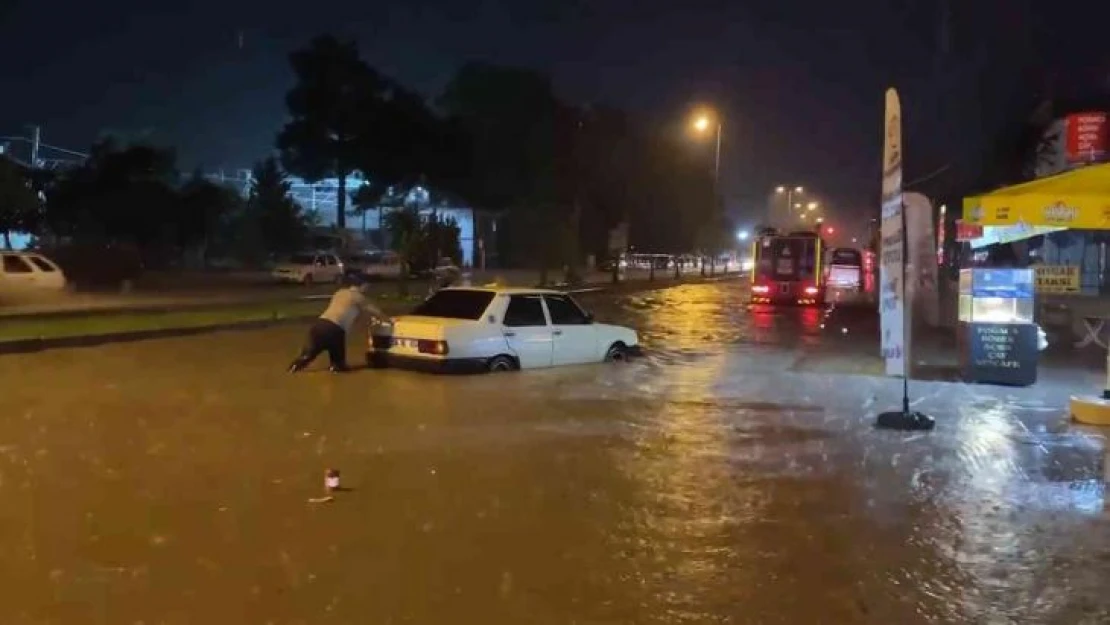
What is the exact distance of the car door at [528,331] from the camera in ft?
56.5

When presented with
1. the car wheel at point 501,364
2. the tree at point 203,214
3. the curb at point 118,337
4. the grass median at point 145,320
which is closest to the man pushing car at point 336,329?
the car wheel at point 501,364

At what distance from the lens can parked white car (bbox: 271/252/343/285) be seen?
4772 centimetres

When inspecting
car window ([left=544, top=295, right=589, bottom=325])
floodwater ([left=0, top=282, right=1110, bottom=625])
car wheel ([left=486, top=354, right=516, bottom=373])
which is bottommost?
floodwater ([left=0, top=282, right=1110, bottom=625])

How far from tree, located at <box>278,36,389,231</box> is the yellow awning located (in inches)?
2119

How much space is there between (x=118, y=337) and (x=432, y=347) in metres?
8.37

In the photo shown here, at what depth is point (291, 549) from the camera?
7.39 metres

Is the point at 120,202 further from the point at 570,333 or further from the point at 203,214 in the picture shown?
the point at 570,333

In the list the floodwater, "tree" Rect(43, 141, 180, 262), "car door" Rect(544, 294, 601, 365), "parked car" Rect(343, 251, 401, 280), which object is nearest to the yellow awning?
the floodwater

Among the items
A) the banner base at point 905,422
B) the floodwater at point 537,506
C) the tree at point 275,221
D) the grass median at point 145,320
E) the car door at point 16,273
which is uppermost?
the tree at point 275,221

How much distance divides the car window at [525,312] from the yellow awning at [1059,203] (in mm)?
6554

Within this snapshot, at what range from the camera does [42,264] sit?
31.6m

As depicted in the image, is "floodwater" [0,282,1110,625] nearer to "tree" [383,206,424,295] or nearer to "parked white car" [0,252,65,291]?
"parked white car" [0,252,65,291]

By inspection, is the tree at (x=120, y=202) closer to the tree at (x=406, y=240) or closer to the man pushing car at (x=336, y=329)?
the tree at (x=406, y=240)

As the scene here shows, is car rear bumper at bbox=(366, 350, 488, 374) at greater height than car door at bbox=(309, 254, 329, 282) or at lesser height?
lesser
